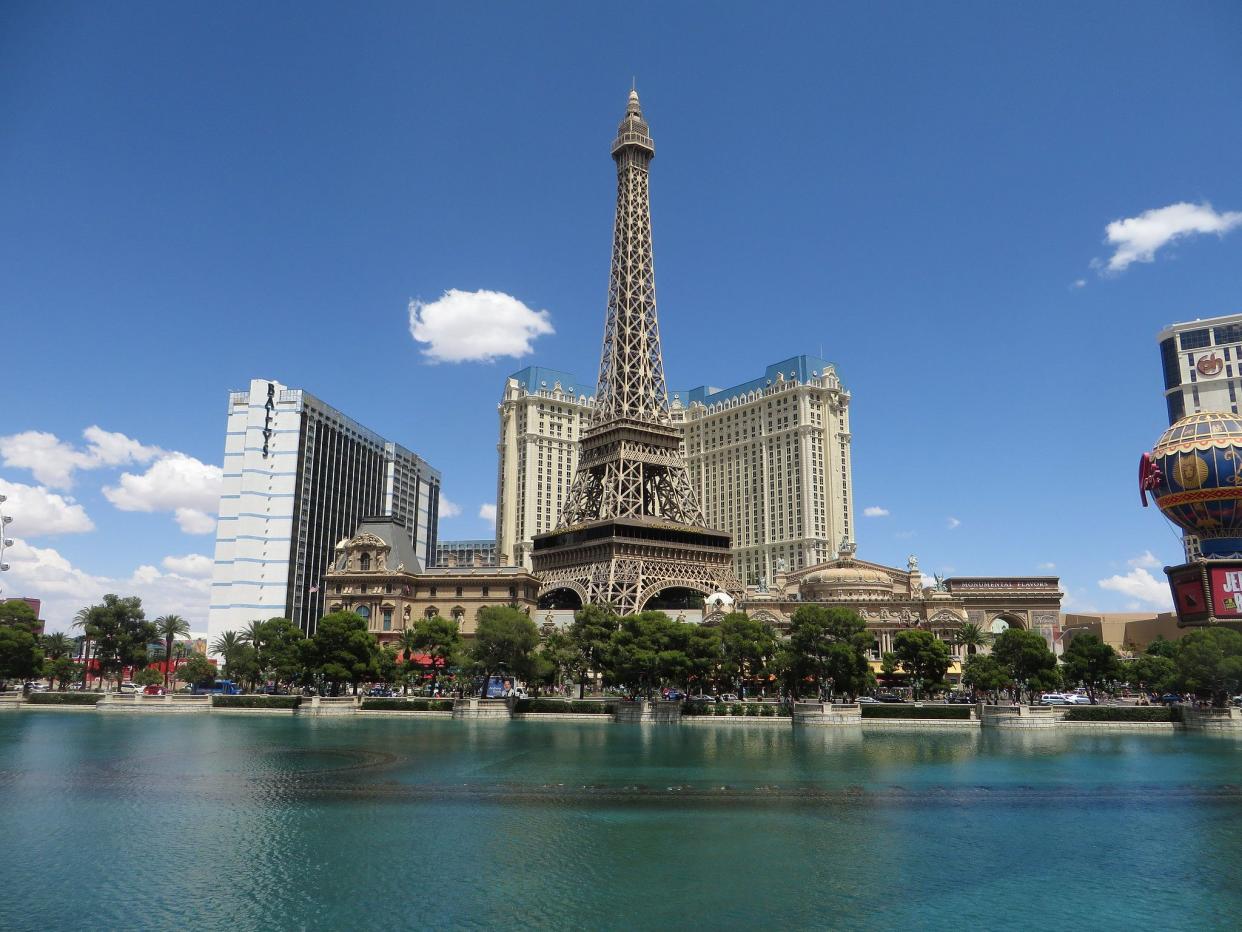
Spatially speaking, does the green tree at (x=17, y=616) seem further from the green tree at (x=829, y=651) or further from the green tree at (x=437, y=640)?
the green tree at (x=829, y=651)

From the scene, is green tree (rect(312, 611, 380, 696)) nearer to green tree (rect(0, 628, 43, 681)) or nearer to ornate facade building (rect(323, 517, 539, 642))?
ornate facade building (rect(323, 517, 539, 642))

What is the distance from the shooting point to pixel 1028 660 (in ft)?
274

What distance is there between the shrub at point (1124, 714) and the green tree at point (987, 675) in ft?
20.1

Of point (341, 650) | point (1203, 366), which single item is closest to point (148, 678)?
point (341, 650)

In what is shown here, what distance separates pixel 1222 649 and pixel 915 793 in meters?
52.4

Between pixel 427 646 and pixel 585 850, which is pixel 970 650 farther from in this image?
pixel 585 850

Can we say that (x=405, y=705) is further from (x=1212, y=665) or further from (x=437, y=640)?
(x=1212, y=665)

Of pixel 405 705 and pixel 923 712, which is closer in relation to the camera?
pixel 923 712

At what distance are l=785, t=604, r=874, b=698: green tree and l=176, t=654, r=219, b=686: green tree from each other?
78.9m

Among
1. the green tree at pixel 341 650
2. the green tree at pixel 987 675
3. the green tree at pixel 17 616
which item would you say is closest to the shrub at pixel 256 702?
the green tree at pixel 341 650

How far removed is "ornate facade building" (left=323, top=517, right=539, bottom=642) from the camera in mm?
124062

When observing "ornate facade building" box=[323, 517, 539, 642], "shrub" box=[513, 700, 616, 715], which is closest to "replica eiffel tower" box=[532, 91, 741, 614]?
"ornate facade building" box=[323, 517, 539, 642]

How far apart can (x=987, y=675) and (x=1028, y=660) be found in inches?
173

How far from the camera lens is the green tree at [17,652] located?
9419 centimetres
